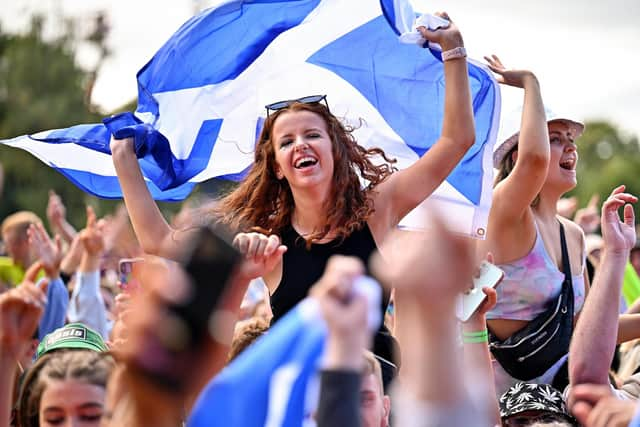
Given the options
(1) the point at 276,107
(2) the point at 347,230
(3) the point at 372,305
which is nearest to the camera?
(3) the point at 372,305

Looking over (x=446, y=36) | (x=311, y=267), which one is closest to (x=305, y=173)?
(x=311, y=267)

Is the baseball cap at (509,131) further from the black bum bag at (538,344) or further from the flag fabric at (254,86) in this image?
the black bum bag at (538,344)

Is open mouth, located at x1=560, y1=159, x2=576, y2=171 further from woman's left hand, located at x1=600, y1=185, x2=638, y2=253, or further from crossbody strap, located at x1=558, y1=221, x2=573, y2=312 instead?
woman's left hand, located at x1=600, y1=185, x2=638, y2=253

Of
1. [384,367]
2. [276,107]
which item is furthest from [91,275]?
[384,367]

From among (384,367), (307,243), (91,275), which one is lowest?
(384,367)

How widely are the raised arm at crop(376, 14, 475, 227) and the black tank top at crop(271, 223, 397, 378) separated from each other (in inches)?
7.6

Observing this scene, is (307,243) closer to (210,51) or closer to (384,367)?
(384,367)

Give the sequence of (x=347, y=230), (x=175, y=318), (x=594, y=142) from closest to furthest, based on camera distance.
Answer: (x=175, y=318) < (x=347, y=230) < (x=594, y=142)

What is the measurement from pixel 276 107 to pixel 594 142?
75830 mm

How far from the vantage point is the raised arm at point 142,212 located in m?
4.10

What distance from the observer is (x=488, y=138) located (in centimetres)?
461

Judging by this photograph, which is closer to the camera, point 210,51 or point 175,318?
point 175,318

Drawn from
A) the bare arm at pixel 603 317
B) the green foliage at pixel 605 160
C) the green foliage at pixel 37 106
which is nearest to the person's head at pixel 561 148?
the bare arm at pixel 603 317

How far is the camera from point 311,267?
12.7ft
